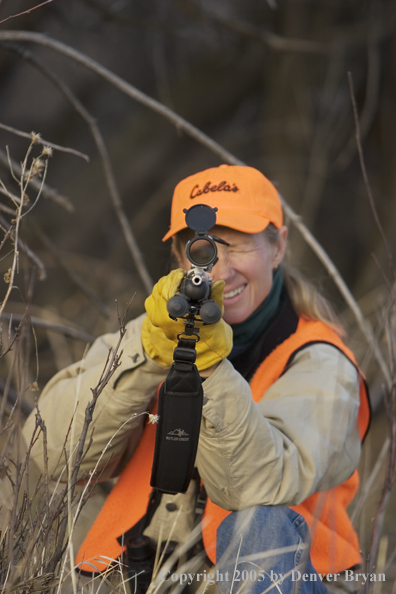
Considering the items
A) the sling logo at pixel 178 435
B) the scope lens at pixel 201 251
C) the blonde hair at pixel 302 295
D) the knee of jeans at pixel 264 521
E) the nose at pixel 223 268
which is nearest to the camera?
the scope lens at pixel 201 251

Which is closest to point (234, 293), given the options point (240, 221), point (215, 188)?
point (240, 221)

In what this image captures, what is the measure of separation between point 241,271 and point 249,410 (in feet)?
1.89

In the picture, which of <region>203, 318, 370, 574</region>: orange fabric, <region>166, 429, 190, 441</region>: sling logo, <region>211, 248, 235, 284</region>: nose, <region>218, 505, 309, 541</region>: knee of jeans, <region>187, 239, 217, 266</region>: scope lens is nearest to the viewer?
<region>187, 239, 217, 266</region>: scope lens

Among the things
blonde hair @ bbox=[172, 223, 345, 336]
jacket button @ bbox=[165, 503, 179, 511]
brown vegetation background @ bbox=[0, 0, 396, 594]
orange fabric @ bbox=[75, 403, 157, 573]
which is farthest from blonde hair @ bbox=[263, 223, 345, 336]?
brown vegetation background @ bbox=[0, 0, 396, 594]

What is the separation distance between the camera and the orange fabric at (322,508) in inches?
63.4

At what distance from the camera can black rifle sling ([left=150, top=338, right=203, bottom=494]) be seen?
4.23 feet

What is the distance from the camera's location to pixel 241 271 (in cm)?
187

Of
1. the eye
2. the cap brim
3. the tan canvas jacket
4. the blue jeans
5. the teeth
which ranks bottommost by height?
the blue jeans

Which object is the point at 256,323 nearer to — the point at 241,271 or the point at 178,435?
the point at 241,271

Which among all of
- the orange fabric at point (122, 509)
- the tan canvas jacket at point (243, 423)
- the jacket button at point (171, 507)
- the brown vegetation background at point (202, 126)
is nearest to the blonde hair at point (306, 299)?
the tan canvas jacket at point (243, 423)

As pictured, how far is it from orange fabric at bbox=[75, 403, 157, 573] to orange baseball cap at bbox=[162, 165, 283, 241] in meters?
0.61

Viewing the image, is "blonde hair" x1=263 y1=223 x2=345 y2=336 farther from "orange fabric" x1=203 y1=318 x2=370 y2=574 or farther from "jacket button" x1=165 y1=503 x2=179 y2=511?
"jacket button" x1=165 y1=503 x2=179 y2=511

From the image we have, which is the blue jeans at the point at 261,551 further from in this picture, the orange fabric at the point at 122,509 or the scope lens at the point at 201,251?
the scope lens at the point at 201,251

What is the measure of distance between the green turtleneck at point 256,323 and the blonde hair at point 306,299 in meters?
0.08
